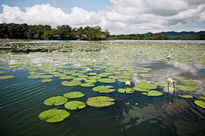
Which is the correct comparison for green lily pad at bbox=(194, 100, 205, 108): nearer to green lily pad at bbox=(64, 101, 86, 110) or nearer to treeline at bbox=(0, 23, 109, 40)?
green lily pad at bbox=(64, 101, 86, 110)

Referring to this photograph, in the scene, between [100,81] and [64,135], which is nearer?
[64,135]

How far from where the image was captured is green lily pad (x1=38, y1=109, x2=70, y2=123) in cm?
282

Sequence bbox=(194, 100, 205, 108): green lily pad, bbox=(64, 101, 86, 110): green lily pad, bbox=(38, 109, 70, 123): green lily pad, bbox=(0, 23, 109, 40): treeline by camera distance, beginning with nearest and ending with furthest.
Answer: bbox=(38, 109, 70, 123): green lily pad
bbox=(64, 101, 86, 110): green lily pad
bbox=(194, 100, 205, 108): green lily pad
bbox=(0, 23, 109, 40): treeline

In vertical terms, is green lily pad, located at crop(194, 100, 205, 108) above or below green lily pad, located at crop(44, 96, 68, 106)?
below

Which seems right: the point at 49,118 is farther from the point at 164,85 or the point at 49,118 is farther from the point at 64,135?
the point at 164,85

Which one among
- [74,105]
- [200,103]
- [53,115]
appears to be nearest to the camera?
[53,115]

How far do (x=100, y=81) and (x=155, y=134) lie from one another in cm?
336

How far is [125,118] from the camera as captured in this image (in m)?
3.04

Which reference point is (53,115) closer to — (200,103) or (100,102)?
(100,102)

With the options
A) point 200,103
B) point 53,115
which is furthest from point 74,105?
point 200,103

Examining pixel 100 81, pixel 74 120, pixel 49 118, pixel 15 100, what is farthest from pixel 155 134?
pixel 15 100

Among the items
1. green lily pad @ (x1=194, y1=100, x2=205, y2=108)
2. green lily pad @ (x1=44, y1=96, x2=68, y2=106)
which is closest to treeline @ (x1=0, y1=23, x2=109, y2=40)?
green lily pad @ (x1=44, y1=96, x2=68, y2=106)

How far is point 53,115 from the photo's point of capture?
2.96 meters

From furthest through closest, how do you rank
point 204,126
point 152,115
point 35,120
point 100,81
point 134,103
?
1. point 100,81
2. point 134,103
3. point 152,115
4. point 35,120
5. point 204,126
